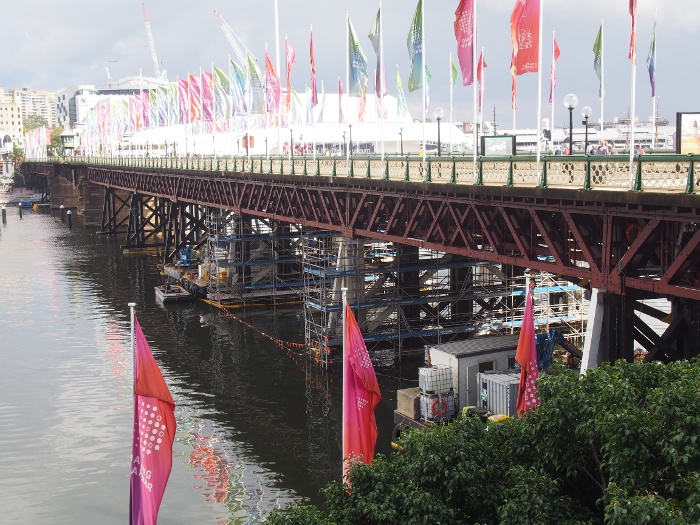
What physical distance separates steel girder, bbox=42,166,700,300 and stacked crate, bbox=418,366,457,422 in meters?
4.41

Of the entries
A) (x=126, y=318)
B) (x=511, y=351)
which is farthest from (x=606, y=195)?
(x=126, y=318)

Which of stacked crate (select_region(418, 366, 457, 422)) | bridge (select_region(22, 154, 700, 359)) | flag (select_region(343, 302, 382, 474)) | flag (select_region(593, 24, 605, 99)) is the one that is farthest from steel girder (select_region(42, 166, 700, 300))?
flag (select_region(593, 24, 605, 99))

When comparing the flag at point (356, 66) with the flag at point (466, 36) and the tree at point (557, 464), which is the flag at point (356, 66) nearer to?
the flag at point (466, 36)

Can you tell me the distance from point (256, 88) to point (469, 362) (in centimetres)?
4038

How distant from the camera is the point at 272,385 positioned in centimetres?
4294

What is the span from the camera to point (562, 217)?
98.0 ft

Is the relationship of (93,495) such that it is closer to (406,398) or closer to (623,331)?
(406,398)

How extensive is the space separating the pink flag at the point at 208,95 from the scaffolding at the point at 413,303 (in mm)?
34303

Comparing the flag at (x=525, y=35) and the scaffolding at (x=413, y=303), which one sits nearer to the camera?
the flag at (x=525, y=35)

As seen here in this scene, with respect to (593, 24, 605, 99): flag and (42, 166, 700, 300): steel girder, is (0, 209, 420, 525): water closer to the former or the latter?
(42, 166, 700, 300): steel girder

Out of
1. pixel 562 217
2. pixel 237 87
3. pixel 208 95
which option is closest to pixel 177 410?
pixel 562 217

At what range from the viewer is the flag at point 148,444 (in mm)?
19094

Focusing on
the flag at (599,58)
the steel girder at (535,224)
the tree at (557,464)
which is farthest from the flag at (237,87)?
the tree at (557,464)

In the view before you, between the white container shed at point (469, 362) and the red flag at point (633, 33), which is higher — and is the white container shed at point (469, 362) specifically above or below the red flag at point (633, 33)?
below
